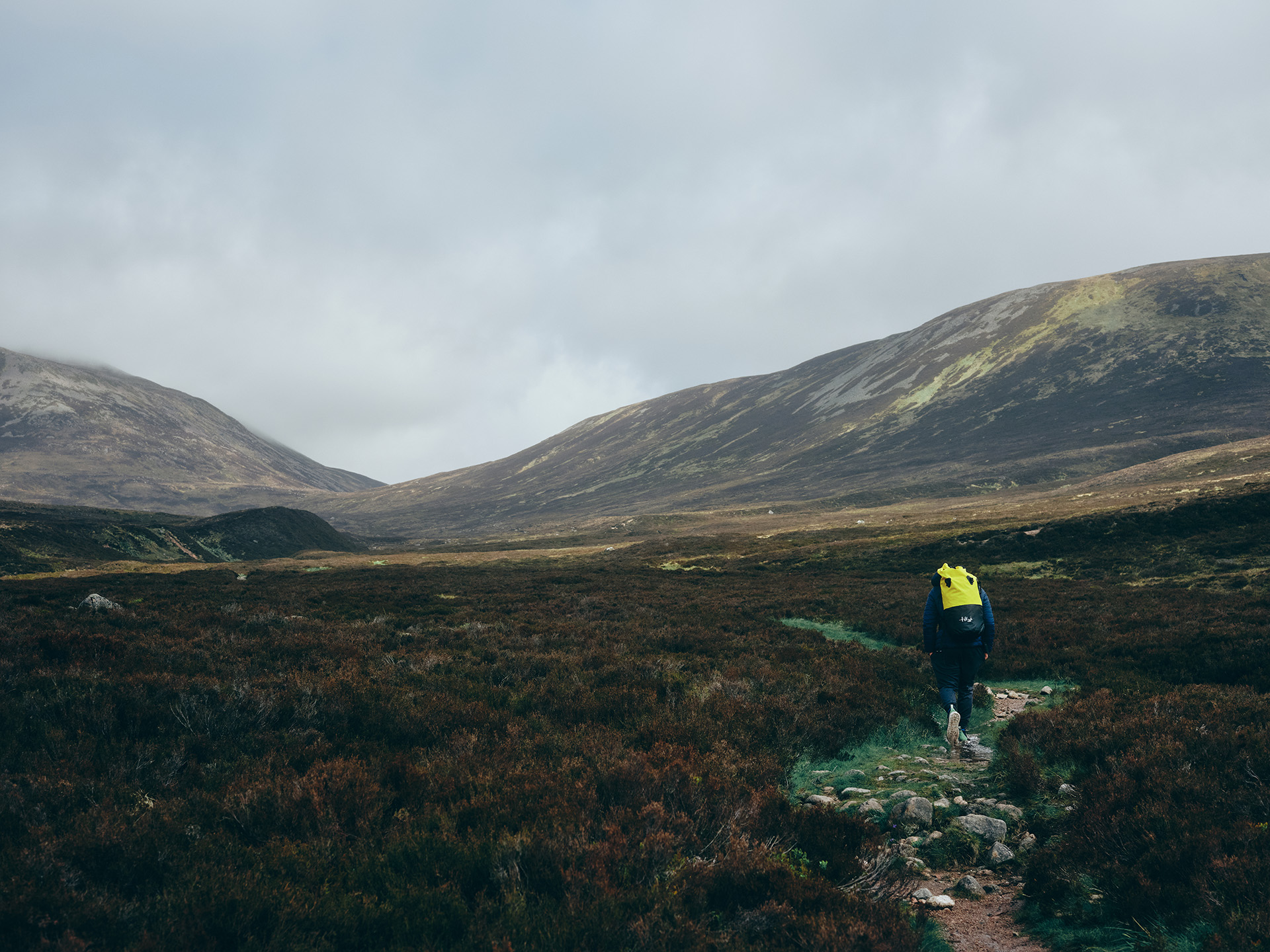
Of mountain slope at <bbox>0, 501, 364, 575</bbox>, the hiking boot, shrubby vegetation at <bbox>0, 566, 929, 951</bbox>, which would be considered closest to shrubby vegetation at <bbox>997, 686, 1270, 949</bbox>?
the hiking boot

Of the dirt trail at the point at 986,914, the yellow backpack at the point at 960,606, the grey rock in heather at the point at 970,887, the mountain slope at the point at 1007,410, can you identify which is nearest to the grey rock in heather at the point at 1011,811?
the dirt trail at the point at 986,914

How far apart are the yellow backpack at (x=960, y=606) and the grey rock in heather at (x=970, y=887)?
178 inches

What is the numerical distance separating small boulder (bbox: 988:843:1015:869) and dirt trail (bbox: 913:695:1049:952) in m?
0.06

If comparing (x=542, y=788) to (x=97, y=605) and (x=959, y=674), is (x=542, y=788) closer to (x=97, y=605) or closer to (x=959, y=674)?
(x=959, y=674)

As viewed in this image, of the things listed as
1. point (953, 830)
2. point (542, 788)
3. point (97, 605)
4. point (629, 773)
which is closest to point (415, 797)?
point (542, 788)

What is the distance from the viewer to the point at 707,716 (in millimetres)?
7945

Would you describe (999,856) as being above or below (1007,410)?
below

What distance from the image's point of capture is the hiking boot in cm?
826

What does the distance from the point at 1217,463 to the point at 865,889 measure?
71766 mm

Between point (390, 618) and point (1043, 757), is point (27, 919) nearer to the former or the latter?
point (1043, 757)

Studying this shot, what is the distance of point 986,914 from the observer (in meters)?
4.66

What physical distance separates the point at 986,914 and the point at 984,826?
1208 mm

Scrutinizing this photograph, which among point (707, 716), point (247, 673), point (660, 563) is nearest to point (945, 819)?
point (707, 716)

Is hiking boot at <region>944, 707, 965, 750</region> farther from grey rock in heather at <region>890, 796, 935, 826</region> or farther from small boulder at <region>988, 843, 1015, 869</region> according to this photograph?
small boulder at <region>988, 843, 1015, 869</region>
